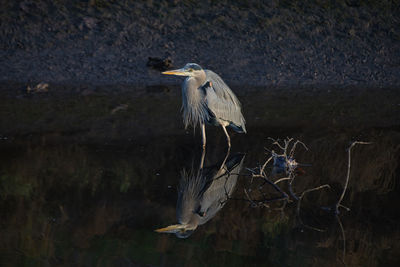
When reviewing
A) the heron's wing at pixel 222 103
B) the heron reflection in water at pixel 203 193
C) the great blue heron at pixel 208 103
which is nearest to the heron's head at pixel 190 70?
the great blue heron at pixel 208 103

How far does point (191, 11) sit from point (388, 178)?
18.1 feet

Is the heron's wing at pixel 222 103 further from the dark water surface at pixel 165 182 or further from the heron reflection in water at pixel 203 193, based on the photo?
the heron reflection in water at pixel 203 193

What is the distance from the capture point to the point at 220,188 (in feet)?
19.3

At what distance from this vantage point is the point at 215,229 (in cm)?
494

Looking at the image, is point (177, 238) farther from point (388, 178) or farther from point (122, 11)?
point (122, 11)

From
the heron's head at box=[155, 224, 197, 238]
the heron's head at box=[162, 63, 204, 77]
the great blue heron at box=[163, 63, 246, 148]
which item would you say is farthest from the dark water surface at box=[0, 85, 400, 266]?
the heron's head at box=[162, 63, 204, 77]

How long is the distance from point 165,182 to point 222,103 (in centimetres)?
174

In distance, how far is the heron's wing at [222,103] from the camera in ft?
23.8

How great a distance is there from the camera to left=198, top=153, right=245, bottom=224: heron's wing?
17.6 feet

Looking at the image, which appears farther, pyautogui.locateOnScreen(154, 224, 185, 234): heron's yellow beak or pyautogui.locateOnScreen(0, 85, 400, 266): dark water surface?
pyautogui.locateOnScreen(154, 224, 185, 234): heron's yellow beak

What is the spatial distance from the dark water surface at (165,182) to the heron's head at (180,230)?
0.07 m

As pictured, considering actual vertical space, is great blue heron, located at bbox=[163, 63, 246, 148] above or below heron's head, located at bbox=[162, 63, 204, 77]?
below

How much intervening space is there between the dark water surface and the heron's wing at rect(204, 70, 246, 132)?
11.4 inches

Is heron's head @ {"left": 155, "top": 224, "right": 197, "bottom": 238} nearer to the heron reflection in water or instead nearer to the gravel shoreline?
the heron reflection in water
